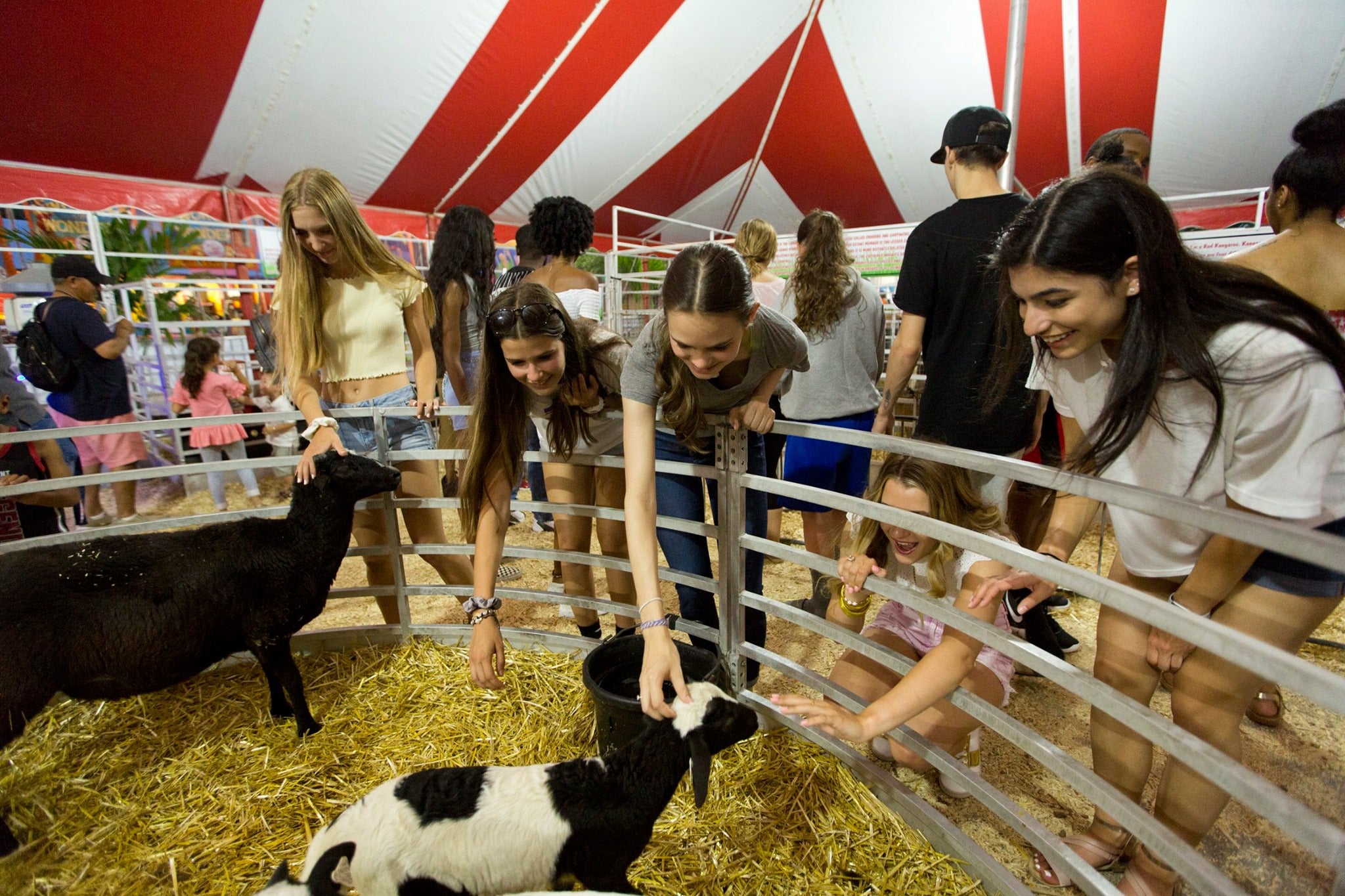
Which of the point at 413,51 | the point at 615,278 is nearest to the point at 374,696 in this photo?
the point at 615,278

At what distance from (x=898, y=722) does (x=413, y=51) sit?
291 inches

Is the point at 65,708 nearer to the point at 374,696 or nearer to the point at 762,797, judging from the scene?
the point at 374,696

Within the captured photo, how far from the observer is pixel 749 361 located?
5.65 feet

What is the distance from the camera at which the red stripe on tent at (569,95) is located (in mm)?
6828

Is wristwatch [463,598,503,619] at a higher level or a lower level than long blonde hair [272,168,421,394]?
lower

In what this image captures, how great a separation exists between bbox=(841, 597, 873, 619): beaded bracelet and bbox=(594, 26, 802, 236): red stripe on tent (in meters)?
8.42

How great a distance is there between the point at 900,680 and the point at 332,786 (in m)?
1.75

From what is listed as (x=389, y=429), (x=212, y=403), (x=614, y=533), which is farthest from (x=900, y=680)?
(x=212, y=403)

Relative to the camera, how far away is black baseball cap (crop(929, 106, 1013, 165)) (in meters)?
2.20

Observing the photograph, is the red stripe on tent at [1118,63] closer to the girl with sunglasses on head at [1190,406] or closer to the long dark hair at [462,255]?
the long dark hair at [462,255]

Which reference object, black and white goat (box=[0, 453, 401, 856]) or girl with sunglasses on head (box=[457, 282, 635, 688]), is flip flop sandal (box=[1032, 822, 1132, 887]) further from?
black and white goat (box=[0, 453, 401, 856])

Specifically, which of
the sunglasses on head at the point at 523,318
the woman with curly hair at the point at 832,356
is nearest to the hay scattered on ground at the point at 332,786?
the woman with curly hair at the point at 832,356

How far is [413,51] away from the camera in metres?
6.25

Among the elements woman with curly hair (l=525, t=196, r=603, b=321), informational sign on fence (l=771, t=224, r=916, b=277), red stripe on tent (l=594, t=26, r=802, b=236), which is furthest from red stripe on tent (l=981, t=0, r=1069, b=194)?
woman with curly hair (l=525, t=196, r=603, b=321)
